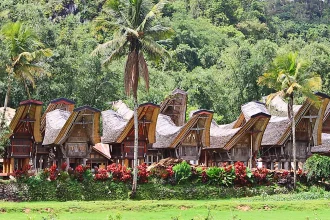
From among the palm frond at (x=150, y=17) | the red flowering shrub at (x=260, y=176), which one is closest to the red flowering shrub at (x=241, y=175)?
the red flowering shrub at (x=260, y=176)

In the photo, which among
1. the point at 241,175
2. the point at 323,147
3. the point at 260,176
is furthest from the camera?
the point at 323,147

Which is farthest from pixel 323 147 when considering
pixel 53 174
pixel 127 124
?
pixel 53 174

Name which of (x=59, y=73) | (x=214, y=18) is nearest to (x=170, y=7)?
(x=214, y=18)

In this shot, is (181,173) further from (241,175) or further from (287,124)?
(287,124)

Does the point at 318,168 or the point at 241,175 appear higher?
the point at 318,168

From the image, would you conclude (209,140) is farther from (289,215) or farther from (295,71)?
(289,215)

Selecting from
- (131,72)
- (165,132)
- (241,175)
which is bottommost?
(241,175)

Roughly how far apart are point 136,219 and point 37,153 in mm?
20492

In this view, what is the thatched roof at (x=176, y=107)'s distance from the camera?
46.0m

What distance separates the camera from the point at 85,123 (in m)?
37.3

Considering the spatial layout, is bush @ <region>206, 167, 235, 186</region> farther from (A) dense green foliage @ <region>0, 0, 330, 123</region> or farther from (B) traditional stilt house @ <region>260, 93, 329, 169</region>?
(B) traditional stilt house @ <region>260, 93, 329, 169</region>

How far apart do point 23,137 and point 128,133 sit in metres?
6.98

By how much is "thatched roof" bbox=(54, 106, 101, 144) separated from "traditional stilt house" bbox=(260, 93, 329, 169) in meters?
13.4

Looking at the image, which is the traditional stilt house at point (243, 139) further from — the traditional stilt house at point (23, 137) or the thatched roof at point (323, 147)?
the traditional stilt house at point (23, 137)
